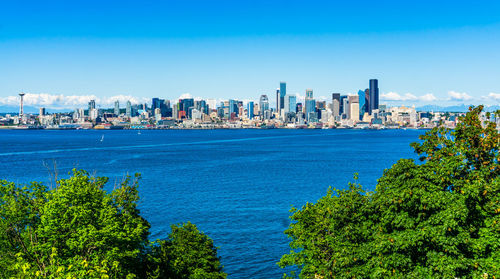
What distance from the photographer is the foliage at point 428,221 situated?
1642cm

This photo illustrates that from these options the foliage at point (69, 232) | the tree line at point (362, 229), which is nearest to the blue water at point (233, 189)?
the foliage at point (69, 232)

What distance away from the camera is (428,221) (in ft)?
56.0

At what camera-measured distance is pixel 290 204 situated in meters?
56.1

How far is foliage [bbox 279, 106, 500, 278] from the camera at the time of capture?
1642 centimetres

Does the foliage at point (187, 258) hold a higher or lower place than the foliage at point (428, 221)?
lower

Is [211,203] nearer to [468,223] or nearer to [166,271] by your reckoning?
[166,271]

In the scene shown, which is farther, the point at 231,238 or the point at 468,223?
the point at 231,238

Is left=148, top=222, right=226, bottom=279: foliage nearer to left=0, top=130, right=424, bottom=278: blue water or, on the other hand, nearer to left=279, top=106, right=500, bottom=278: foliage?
left=279, top=106, right=500, bottom=278: foliage

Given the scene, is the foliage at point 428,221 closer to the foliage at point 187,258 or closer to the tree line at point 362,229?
the tree line at point 362,229

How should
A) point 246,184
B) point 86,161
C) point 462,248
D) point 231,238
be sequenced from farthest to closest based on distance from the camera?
point 86,161 < point 246,184 < point 231,238 < point 462,248

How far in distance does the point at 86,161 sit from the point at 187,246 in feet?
270

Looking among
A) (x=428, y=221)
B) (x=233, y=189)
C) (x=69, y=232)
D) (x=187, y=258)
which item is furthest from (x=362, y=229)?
(x=233, y=189)

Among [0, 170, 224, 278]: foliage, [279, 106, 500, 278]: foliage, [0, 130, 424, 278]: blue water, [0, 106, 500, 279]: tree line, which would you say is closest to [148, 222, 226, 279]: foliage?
[0, 106, 500, 279]: tree line

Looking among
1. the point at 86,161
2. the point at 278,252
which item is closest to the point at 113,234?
the point at 278,252
